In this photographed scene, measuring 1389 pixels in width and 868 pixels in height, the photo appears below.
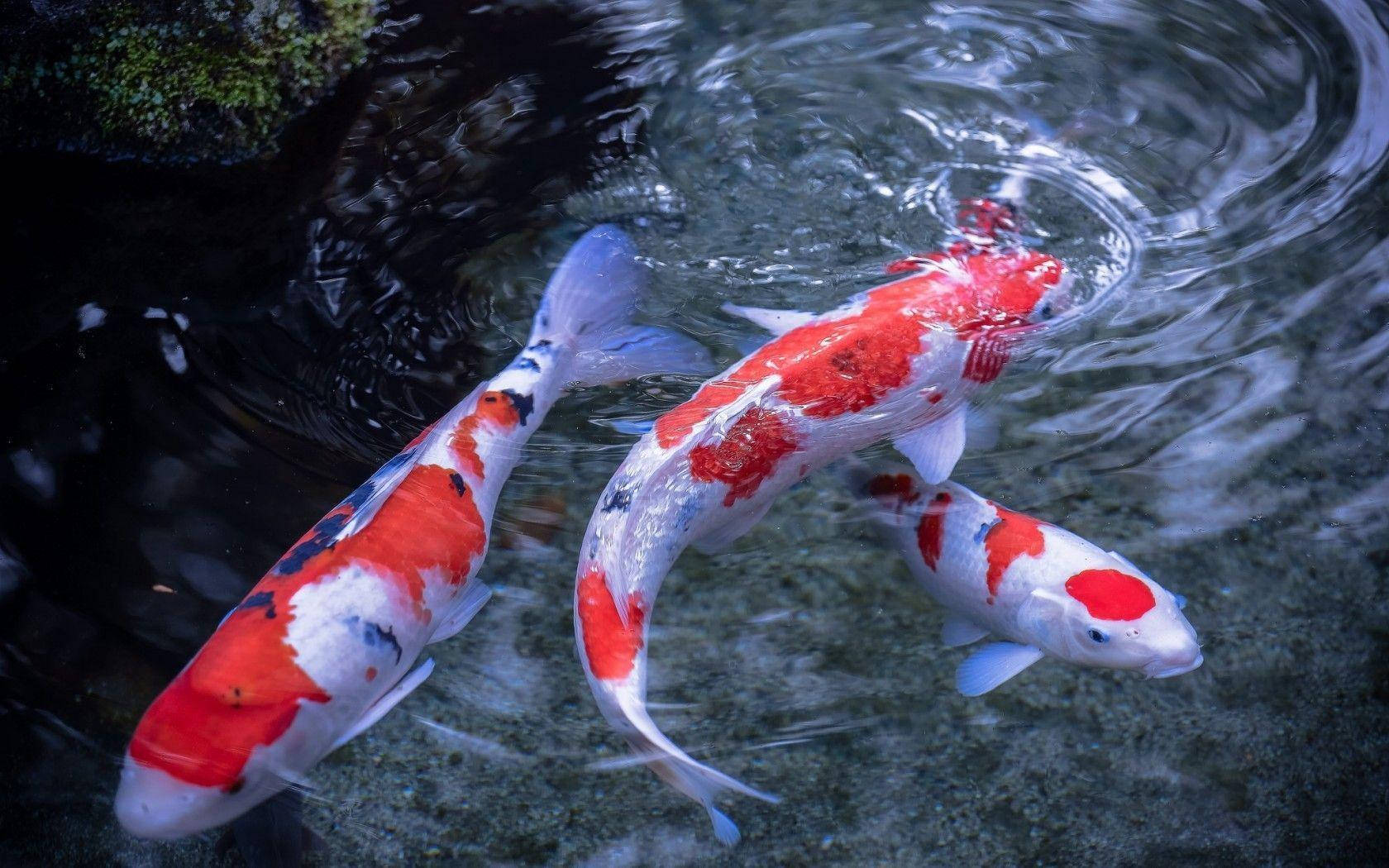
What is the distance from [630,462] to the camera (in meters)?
2.51

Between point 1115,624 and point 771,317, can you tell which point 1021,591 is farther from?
point 771,317

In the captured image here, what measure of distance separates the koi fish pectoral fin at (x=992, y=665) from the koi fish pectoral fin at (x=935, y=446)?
494mm

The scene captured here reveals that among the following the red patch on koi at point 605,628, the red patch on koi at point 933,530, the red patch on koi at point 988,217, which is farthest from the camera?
the red patch on koi at point 988,217

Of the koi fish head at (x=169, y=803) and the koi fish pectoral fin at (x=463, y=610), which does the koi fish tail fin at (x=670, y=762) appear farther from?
the koi fish head at (x=169, y=803)

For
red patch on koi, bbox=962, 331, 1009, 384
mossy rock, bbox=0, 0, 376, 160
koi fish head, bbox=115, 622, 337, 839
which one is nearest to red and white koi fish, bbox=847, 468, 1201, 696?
red patch on koi, bbox=962, 331, 1009, 384

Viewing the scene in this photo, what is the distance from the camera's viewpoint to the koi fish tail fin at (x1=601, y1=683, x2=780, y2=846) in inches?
76.7

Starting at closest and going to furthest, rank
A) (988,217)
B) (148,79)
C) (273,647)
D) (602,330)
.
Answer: (273,647)
(602,330)
(988,217)
(148,79)

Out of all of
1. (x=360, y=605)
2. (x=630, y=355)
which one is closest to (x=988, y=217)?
(x=630, y=355)

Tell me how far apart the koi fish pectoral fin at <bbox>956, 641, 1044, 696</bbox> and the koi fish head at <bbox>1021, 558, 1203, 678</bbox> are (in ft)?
0.19

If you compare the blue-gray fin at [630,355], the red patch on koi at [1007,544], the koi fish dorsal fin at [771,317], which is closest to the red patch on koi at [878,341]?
the koi fish dorsal fin at [771,317]

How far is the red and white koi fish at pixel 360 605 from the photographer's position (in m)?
2.02

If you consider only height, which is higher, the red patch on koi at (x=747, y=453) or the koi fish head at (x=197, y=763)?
the red patch on koi at (x=747, y=453)

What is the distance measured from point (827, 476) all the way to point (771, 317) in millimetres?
538

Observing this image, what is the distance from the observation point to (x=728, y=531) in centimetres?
265
